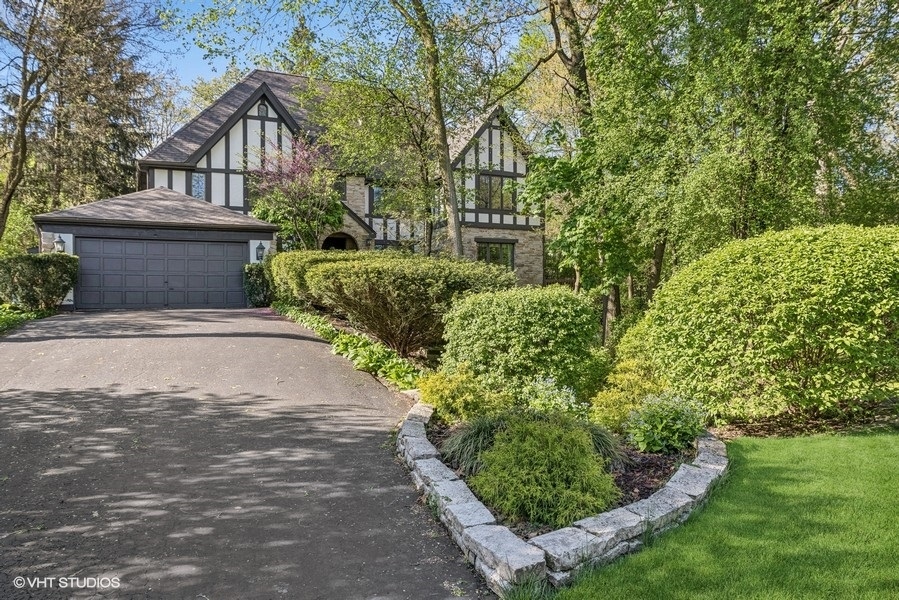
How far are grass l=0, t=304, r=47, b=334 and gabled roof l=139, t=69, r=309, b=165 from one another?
24.3 ft

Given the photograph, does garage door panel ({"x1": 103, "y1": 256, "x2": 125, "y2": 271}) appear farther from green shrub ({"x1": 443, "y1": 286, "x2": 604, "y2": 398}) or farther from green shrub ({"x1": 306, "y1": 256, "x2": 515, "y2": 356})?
green shrub ({"x1": 443, "y1": 286, "x2": 604, "y2": 398})

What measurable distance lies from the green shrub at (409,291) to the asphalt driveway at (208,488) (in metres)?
1.08

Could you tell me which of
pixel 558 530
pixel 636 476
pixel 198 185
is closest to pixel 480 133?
pixel 198 185

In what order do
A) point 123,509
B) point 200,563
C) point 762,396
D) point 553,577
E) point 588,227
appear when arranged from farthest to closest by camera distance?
1. point 588,227
2. point 762,396
3. point 123,509
4. point 200,563
5. point 553,577

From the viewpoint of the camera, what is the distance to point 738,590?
2660 mm

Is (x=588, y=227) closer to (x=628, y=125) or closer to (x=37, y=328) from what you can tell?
(x=628, y=125)

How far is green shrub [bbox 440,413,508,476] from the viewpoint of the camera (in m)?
4.22

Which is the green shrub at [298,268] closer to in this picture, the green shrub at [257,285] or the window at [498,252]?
the green shrub at [257,285]

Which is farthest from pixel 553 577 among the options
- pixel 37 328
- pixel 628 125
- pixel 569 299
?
pixel 37 328

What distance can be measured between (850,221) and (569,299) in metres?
6.18

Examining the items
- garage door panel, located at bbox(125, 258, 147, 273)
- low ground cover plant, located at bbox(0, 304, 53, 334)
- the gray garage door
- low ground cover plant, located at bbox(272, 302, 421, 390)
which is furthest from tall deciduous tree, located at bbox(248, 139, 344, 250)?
low ground cover plant, located at bbox(272, 302, 421, 390)

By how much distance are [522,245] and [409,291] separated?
15.6m

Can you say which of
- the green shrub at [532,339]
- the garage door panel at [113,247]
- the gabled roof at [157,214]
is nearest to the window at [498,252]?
the gabled roof at [157,214]
